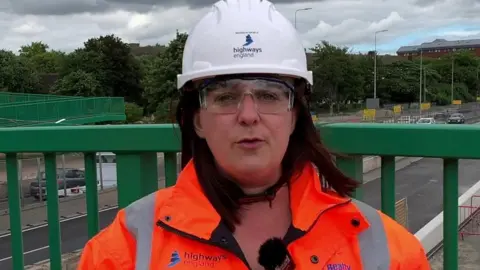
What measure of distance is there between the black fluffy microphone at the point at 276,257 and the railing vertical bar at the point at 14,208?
1.60m

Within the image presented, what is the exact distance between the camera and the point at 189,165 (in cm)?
190

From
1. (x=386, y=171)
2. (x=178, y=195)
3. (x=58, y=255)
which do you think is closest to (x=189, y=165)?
(x=178, y=195)

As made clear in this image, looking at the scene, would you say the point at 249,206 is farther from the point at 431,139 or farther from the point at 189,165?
the point at 431,139

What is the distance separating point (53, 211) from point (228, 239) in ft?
4.43

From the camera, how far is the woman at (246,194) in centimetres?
169

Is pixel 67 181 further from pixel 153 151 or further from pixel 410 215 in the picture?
pixel 410 215

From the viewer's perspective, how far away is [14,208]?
2.81 meters

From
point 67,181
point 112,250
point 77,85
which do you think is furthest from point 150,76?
point 112,250

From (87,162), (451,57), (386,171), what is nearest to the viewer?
(386,171)

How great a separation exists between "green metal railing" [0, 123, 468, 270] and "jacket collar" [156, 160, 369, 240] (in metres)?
0.41

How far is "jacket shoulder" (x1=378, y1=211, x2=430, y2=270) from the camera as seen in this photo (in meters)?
1.70

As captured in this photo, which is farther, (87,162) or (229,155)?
(87,162)

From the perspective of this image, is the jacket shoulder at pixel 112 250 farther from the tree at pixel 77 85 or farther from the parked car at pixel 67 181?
the tree at pixel 77 85

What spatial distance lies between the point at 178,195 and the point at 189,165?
15cm
